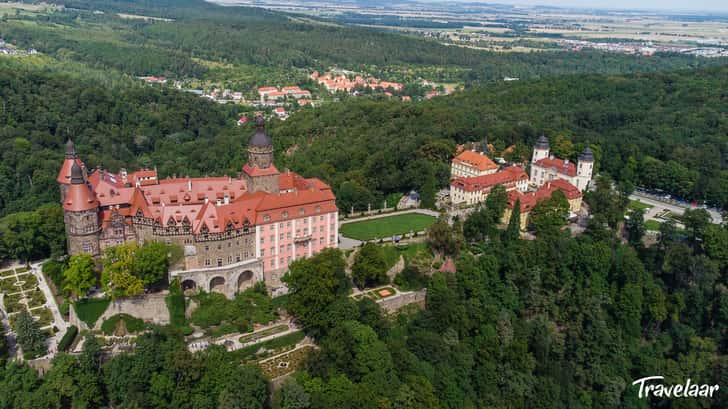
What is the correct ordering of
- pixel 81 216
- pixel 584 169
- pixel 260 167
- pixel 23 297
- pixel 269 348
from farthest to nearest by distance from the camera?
1. pixel 584 169
2. pixel 260 167
3. pixel 23 297
4. pixel 81 216
5. pixel 269 348

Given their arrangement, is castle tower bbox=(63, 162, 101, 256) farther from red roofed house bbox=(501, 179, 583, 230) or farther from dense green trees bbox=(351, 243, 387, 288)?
red roofed house bbox=(501, 179, 583, 230)

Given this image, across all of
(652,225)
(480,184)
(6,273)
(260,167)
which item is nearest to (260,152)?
(260,167)

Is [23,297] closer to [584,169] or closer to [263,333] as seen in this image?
[263,333]

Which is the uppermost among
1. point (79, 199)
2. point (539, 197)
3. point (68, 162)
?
point (68, 162)

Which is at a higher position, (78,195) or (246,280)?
(78,195)

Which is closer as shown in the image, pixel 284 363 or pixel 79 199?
pixel 284 363

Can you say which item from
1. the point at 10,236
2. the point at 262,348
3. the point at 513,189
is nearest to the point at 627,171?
the point at 513,189

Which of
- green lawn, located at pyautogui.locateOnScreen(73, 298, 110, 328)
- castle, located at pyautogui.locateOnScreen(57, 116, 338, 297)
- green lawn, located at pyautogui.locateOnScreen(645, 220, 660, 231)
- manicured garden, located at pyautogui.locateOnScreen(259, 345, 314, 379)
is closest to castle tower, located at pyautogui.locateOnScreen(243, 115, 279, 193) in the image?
castle, located at pyautogui.locateOnScreen(57, 116, 338, 297)

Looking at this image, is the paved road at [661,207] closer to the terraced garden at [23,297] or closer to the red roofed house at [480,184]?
the red roofed house at [480,184]
